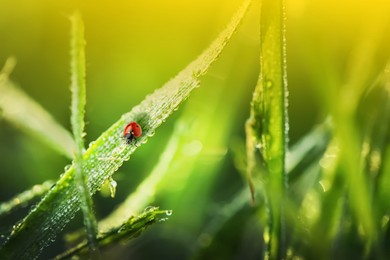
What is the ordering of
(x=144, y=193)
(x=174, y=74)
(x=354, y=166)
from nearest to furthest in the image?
(x=354, y=166) < (x=144, y=193) < (x=174, y=74)

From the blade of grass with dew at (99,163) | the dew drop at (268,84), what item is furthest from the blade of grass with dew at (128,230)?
the dew drop at (268,84)

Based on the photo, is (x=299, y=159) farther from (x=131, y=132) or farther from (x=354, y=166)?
(x=131, y=132)

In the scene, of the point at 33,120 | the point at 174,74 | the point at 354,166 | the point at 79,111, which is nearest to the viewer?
the point at 79,111

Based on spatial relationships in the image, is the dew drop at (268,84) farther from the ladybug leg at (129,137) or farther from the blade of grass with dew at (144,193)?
the blade of grass with dew at (144,193)

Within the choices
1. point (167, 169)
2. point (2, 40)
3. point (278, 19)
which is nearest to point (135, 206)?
point (167, 169)

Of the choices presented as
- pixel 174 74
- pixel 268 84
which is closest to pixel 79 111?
pixel 268 84

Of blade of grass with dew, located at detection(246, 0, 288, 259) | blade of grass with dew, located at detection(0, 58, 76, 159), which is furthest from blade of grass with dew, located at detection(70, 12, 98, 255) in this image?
blade of grass with dew, located at detection(0, 58, 76, 159)

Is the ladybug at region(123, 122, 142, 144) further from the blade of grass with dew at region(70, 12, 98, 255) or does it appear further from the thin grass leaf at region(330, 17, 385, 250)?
the thin grass leaf at region(330, 17, 385, 250)
